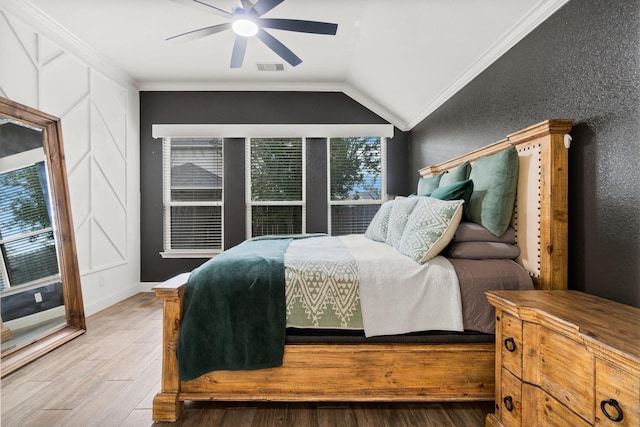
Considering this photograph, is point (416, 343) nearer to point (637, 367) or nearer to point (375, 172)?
point (637, 367)

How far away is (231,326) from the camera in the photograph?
144cm

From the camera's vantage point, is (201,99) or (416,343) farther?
(201,99)

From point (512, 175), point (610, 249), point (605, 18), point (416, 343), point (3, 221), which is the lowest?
point (416, 343)

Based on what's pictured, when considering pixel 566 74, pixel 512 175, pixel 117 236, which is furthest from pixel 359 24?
pixel 117 236

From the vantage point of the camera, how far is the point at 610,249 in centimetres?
134

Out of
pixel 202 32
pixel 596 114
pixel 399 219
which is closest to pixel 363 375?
pixel 399 219

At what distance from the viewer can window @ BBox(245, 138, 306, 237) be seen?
4082 millimetres

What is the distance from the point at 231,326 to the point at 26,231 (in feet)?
7.03

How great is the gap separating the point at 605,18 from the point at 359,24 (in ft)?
6.05

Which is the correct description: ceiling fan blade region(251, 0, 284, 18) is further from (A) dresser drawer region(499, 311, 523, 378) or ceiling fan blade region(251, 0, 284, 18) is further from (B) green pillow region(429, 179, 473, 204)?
(A) dresser drawer region(499, 311, 523, 378)

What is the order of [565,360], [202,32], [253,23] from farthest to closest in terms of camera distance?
[202,32] < [253,23] < [565,360]

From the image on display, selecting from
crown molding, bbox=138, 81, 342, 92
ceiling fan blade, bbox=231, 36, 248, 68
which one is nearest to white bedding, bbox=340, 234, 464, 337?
ceiling fan blade, bbox=231, 36, 248, 68

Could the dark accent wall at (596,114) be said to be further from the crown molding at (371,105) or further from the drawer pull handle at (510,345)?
the crown molding at (371,105)

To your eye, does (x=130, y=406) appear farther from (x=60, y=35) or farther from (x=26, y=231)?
(x=60, y=35)
